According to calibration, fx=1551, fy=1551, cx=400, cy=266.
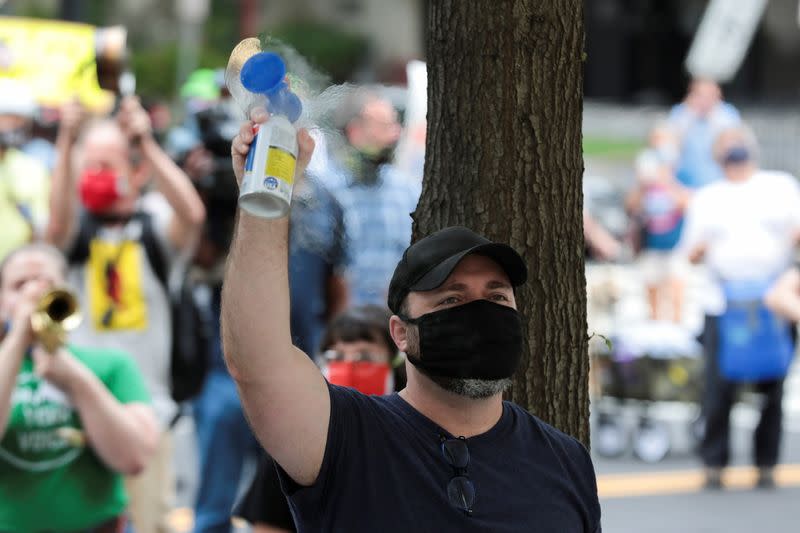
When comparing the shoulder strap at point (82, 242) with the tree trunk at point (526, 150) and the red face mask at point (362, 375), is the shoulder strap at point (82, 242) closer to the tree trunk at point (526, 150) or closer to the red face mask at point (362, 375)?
the red face mask at point (362, 375)

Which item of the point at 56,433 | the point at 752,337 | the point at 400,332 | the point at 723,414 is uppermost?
the point at 400,332

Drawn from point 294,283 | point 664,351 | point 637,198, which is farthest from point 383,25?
point 294,283

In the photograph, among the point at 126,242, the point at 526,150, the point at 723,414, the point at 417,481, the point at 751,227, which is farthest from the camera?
the point at 723,414

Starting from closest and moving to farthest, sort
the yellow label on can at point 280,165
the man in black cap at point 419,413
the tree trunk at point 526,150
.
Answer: the yellow label on can at point 280,165 < the man in black cap at point 419,413 < the tree trunk at point 526,150

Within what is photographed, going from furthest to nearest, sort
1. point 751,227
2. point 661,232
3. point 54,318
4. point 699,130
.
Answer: point 699,130
point 661,232
point 751,227
point 54,318

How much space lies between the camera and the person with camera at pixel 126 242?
6629mm

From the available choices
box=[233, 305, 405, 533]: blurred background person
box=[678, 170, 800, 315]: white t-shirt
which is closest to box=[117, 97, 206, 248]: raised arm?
box=[233, 305, 405, 533]: blurred background person

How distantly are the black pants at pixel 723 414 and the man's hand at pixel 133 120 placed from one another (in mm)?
4578

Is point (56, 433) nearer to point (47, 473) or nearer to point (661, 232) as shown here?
point (47, 473)

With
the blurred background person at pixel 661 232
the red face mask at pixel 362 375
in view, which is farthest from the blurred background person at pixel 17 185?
the blurred background person at pixel 661 232

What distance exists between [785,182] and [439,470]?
7.27 m

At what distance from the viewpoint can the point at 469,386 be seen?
2.96 metres

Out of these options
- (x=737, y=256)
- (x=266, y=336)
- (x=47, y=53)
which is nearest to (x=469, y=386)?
(x=266, y=336)

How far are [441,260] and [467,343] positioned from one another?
174 millimetres
